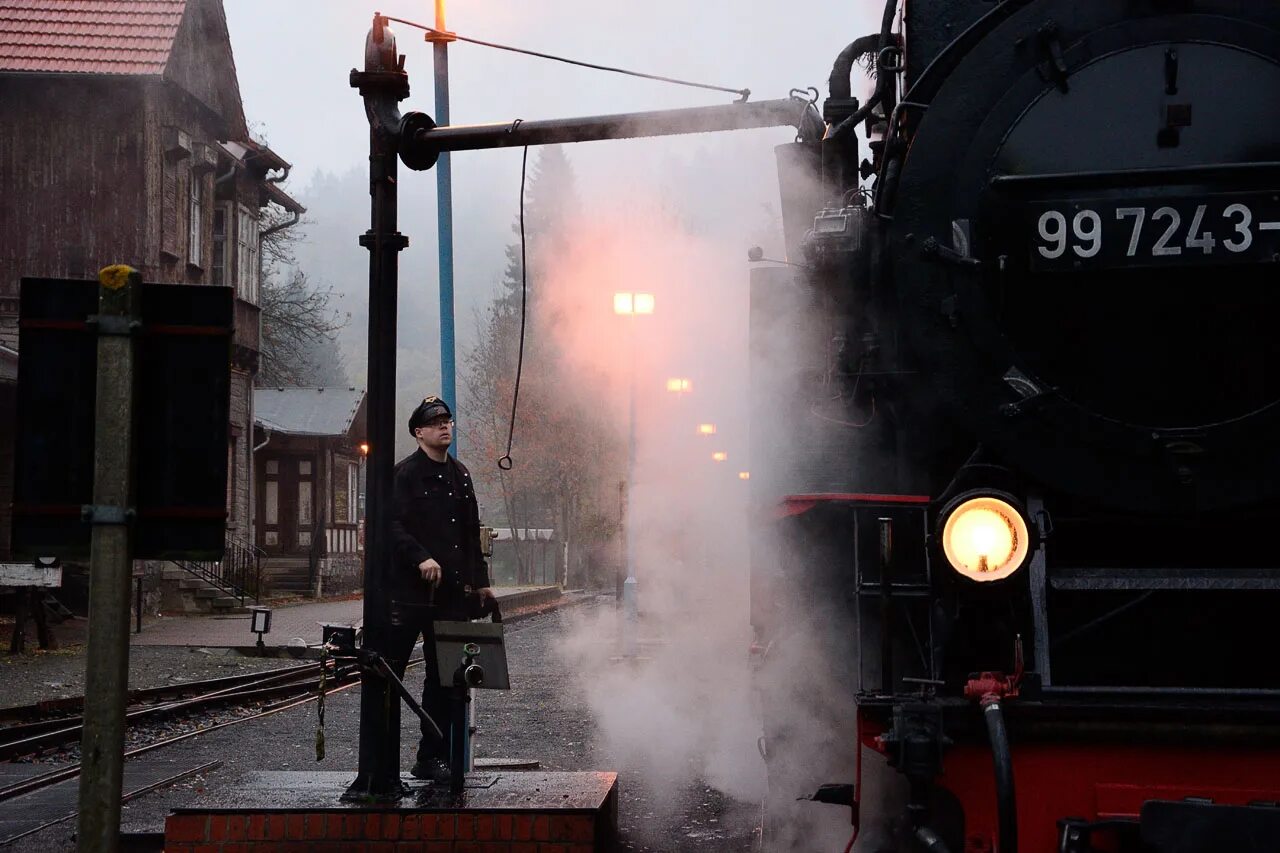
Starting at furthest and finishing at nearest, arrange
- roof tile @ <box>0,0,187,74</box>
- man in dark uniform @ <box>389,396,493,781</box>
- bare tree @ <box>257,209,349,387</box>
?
bare tree @ <box>257,209,349,387</box>
roof tile @ <box>0,0,187,74</box>
man in dark uniform @ <box>389,396,493,781</box>

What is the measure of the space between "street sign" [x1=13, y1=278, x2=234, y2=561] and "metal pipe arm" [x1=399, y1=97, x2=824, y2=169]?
259cm

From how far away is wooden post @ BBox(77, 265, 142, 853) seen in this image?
2816mm

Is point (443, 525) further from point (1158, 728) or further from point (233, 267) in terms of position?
point (233, 267)

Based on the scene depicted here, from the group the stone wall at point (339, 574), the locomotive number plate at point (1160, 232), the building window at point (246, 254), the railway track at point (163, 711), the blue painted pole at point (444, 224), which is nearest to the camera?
the locomotive number plate at point (1160, 232)

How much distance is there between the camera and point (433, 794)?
5.13 meters

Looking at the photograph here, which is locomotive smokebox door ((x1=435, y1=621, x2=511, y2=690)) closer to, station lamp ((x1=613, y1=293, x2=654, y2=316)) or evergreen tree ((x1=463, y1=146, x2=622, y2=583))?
station lamp ((x1=613, y1=293, x2=654, y2=316))

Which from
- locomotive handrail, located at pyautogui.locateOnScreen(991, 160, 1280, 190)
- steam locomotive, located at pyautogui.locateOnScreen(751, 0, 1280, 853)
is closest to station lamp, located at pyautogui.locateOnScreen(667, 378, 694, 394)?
steam locomotive, located at pyautogui.locateOnScreen(751, 0, 1280, 853)

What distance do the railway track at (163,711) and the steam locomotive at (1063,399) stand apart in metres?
4.01

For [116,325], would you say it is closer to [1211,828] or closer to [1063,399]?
[1063,399]

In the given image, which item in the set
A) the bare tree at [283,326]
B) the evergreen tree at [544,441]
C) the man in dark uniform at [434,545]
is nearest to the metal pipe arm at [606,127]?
the man in dark uniform at [434,545]

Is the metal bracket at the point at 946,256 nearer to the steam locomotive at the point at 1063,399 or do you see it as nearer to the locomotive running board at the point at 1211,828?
the steam locomotive at the point at 1063,399

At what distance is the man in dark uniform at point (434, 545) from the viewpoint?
5.78 meters

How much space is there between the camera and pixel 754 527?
18.5ft

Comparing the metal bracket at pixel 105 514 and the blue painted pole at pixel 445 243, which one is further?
the blue painted pole at pixel 445 243
